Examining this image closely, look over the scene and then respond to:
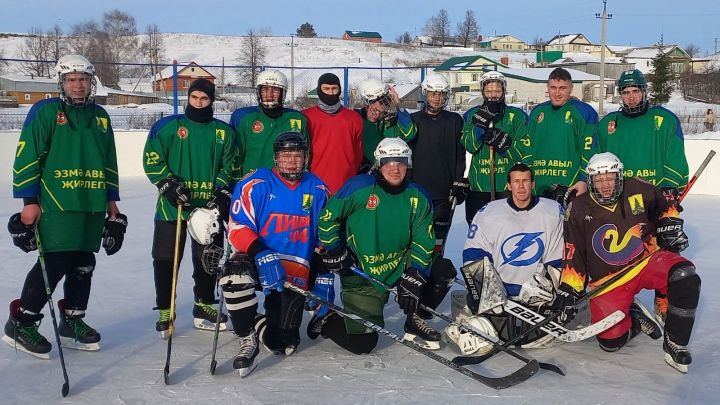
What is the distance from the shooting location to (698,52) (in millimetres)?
65625

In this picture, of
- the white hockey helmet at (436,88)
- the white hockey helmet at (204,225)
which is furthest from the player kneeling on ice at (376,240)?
the white hockey helmet at (436,88)

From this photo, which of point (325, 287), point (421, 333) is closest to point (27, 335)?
point (325, 287)

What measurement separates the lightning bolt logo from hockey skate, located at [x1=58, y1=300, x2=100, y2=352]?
6.22ft

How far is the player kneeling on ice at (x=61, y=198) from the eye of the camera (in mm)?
2824

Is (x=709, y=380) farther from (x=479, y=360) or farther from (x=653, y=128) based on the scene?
(x=653, y=128)

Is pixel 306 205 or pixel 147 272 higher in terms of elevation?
pixel 306 205

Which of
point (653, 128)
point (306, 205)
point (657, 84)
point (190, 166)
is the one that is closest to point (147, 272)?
point (190, 166)

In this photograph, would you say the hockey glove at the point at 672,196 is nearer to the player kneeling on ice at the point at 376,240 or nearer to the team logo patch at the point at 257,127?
the player kneeling on ice at the point at 376,240

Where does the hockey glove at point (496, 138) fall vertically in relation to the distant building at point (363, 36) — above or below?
below

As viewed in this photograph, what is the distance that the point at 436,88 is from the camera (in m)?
3.72

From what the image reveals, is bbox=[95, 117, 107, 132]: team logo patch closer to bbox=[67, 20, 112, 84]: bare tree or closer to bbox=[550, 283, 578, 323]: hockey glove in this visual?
bbox=[550, 283, 578, 323]: hockey glove

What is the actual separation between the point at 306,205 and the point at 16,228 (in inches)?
46.6

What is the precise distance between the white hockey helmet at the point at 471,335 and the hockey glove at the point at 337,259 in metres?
0.57

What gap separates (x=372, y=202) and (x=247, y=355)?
856 millimetres
